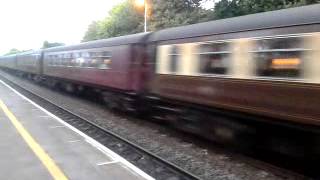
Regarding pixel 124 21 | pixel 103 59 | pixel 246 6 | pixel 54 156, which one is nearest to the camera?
pixel 54 156

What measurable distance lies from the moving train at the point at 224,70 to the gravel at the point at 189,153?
0.44 meters

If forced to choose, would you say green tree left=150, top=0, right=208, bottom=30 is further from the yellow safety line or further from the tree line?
the yellow safety line

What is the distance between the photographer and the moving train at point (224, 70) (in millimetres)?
8133

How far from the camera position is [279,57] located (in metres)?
8.64

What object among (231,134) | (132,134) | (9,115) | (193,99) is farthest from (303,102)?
(9,115)

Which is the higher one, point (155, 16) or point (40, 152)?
point (155, 16)

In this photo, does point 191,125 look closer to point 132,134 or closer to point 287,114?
point 132,134

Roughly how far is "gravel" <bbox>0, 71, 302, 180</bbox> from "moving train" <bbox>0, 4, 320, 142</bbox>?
17.2 inches

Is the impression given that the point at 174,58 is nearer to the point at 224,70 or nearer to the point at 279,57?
the point at 224,70

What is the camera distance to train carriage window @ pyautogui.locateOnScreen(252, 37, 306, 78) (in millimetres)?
8227

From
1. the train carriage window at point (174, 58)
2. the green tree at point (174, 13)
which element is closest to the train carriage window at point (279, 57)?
the train carriage window at point (174, 58)

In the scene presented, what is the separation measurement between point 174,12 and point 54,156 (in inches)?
1292

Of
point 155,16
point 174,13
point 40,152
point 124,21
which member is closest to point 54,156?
point 40,152

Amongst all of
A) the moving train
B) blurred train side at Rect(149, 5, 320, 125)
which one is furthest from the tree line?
blurred train side at Rect(149, 5, 320, 125)
